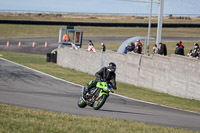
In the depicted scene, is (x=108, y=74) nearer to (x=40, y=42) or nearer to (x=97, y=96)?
(x=97, y=96)

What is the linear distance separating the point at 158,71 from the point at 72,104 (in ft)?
27.0

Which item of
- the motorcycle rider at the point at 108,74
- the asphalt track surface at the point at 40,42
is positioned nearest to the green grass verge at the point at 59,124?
the motorcycle rider at the point at 108,74

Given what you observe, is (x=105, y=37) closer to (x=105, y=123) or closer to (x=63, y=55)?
(x=63, y=55)

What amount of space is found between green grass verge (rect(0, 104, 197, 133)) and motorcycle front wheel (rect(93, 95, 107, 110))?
74.4 inches

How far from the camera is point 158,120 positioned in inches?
483

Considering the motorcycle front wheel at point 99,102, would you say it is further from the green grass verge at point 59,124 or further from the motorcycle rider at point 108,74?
the green grass verge at point 59,124

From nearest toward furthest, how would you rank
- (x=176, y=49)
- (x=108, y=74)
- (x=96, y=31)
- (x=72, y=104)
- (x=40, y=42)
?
(x=108, y=74) → (x=72, y=104) → (x=176, y=49) → (x=40, y=42) → (x=96, y=31)

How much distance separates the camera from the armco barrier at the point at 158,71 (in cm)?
1939

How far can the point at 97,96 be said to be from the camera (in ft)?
44.5

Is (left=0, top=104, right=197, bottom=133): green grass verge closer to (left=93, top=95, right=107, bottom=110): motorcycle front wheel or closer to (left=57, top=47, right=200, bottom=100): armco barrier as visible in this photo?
(left=93, top=95, right=107, bottom=110): motorcycle front wheel

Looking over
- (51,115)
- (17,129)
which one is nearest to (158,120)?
(51,115)

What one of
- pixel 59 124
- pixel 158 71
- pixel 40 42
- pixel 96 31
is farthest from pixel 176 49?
pixel 96 31

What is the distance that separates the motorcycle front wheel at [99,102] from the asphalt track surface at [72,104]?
0.62 feet

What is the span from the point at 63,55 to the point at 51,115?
76.0 feet
